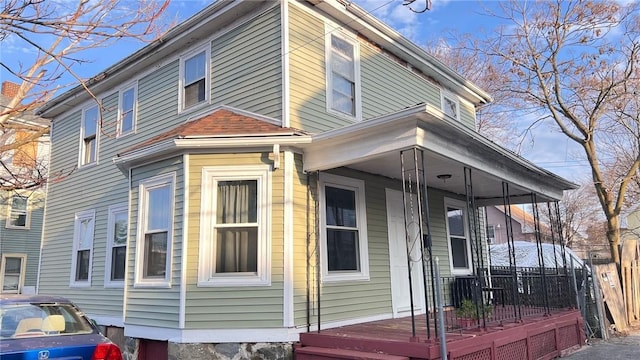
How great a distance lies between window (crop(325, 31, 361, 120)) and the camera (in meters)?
8.66

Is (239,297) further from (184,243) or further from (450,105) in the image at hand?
(450,105)

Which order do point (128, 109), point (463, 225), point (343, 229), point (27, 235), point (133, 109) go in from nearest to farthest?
point (343, 229)
point (133, 109)
point (128, 109)
point (463, 225)
point (27, 235)

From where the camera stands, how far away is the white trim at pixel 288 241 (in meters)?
6.64

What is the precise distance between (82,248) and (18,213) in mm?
11056

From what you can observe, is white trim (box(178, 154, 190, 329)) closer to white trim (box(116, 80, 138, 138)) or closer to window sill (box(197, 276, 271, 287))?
window sill (box(197, 276, 271, 287))

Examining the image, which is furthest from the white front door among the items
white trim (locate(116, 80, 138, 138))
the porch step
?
white trim (locate(116, 80, 138, 138))

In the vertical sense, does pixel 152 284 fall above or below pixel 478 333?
above

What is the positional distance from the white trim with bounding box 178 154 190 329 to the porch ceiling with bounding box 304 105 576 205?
188 centimetres

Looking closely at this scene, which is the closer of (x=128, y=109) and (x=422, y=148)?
(x=422, y=148)

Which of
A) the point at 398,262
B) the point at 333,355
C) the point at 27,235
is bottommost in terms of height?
the point at 333,355

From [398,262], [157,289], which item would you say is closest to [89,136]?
[157,289]

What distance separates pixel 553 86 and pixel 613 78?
1.64 meters

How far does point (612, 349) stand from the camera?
8820 millimetres

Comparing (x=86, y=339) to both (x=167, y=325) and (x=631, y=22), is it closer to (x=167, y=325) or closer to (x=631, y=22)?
(x=167, y=325)
